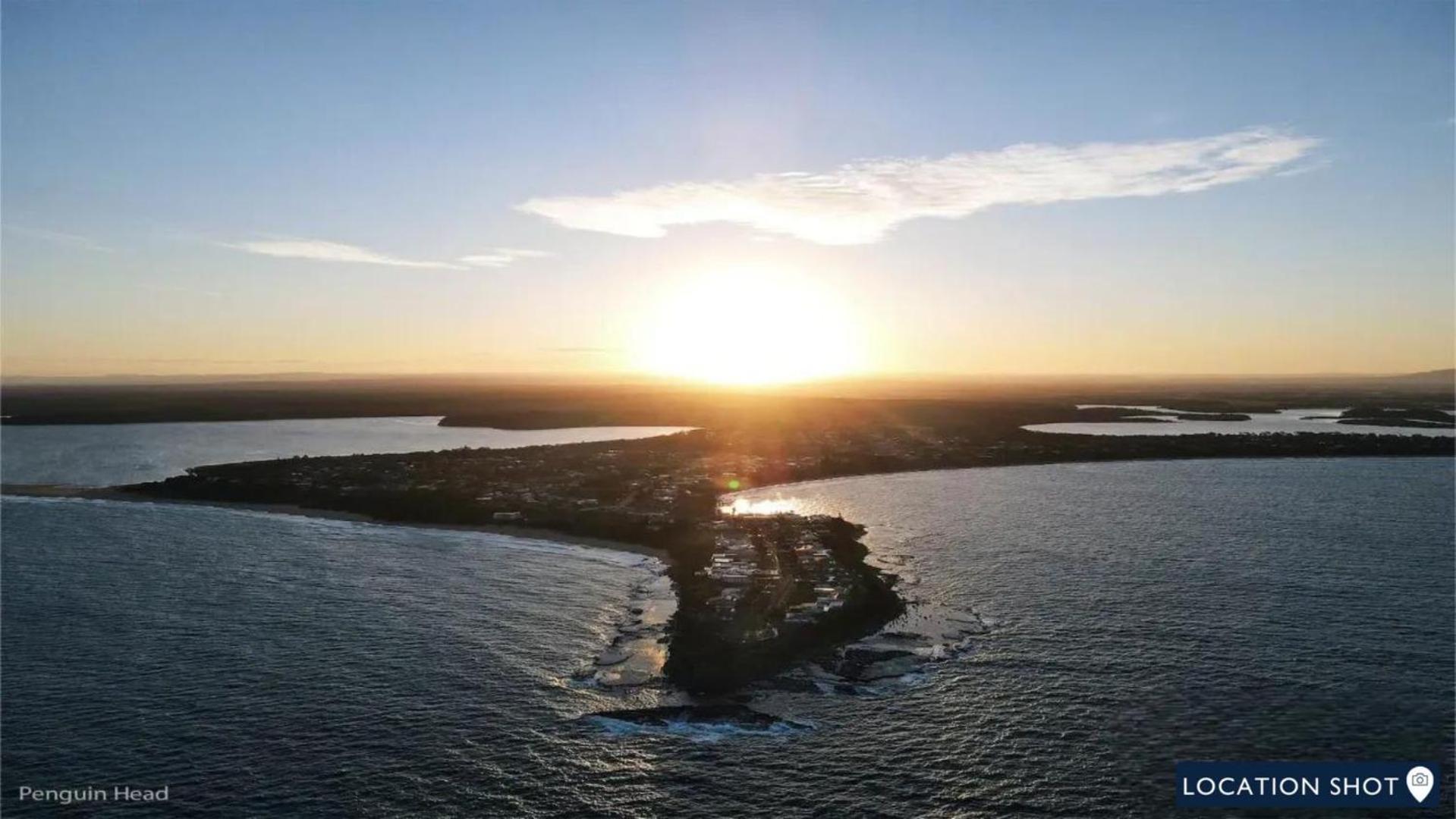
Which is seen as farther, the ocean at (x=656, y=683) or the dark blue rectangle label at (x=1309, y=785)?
the ocean at (x=656, y=683)

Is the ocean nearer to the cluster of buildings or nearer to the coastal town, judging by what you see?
the coastal town

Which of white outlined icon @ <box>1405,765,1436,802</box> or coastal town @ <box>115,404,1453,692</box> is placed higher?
coastal town @ <box>115,404,1453,692</box>

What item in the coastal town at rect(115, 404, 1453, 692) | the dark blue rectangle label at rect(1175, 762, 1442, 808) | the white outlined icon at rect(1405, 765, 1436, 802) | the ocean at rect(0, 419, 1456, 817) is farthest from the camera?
the coastal town at rect(115, 404, 1453, 692)

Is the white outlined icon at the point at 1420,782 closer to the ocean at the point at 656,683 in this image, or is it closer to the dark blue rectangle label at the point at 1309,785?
the dark blue rectangle label at the point at 1309,785

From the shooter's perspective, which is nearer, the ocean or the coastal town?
the ocean

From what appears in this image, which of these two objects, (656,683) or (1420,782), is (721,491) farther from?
(1420,782)

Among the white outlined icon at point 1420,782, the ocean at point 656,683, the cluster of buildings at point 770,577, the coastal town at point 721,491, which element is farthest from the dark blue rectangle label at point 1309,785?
the cluster of buildings at point 770,577

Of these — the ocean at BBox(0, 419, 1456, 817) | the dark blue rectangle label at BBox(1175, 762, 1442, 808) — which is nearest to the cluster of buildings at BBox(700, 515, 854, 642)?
the ocean at BBox(0, 419, 1456, 817)
